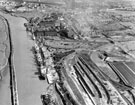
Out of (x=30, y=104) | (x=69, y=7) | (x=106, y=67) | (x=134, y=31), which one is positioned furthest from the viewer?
(x=69, y=7)

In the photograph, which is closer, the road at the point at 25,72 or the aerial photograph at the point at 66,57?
the road at the point at 25,72

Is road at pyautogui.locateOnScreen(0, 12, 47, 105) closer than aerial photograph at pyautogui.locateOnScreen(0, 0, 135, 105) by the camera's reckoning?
Yes

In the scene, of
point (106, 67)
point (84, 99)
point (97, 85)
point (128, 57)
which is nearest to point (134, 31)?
point (128, 57)

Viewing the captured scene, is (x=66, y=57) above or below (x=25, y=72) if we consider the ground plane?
above

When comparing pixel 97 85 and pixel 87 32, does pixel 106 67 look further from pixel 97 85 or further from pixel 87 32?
pixel 87 32

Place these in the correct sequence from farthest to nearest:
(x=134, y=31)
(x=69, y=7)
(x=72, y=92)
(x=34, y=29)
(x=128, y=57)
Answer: (x=69, y=7) → (x=134, y=31) → (x=34, y=29) → (x=128, y=57) → (x=72, y=92)

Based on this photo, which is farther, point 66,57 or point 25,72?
point 66,57
